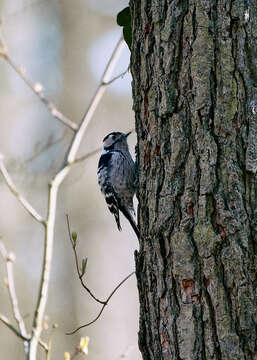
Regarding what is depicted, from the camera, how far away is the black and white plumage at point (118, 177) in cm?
516

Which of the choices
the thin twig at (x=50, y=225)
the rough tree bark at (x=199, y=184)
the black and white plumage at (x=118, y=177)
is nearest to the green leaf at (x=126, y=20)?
the thin twig at (x=50, y=225)

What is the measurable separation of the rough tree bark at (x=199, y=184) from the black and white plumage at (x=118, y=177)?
2.70 metres

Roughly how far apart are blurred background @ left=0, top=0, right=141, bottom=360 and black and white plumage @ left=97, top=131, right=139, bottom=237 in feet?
14.2

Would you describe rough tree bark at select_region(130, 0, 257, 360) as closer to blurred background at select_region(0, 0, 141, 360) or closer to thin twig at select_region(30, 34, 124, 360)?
thin twig at select_region(30, 34, 124, 360)

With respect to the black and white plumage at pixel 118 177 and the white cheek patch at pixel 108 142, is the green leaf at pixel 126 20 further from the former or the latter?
the white cheek patch at pixel 108 142

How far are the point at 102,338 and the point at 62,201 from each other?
247 centimetres

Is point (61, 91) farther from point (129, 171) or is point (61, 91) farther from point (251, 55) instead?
point (251, 55)

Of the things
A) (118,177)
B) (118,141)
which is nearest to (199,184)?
(118,177)

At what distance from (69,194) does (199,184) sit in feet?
27.1

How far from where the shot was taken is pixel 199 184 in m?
2.16

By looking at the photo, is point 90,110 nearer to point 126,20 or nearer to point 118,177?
point 126,20

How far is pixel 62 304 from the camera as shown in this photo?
10266mm

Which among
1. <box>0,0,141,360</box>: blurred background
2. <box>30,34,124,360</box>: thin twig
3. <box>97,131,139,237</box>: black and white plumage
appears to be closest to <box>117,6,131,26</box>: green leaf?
<box>30,34,124,360</box>: thin twig

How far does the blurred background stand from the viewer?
10219 millimetres
